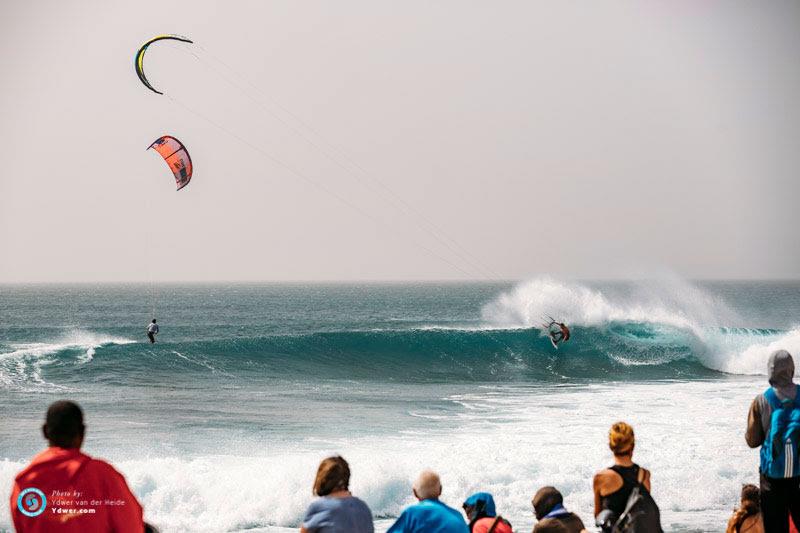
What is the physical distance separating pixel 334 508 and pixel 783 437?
210cm

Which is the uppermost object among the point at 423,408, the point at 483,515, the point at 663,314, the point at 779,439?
the point at 663,314

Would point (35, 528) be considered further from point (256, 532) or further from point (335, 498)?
point (256, 532)

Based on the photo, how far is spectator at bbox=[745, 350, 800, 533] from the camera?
3.64m

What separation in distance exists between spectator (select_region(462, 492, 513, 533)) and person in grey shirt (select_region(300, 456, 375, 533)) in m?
0.78

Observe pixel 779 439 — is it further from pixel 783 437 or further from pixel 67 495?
pixel 67 495

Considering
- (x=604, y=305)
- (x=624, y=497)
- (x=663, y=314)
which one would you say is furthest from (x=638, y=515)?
(x=663, y=314)

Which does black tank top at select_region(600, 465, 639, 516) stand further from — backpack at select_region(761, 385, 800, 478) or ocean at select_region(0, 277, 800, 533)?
ocean at select_region(0, 277, 800, 533)

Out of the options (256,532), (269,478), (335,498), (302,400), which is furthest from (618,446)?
(302,400)

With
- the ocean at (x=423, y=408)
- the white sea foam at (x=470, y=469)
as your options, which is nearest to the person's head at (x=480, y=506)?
the white sea foam at (x=470, y=469)

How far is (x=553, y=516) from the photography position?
3.41 m

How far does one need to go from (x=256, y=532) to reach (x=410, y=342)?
18795 mm

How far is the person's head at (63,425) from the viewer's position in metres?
2.30

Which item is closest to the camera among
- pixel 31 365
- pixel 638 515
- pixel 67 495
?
pixel 67 495

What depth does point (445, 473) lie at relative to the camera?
1081 centimetres
